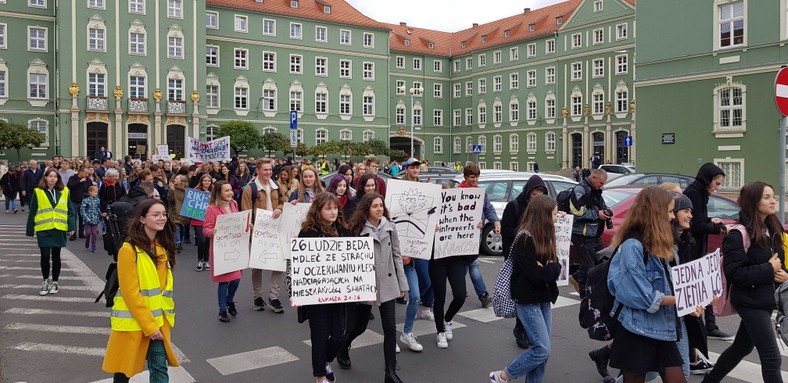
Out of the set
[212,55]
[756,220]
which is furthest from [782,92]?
[212,55]

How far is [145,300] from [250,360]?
225cm

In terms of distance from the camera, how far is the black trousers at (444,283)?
698cm

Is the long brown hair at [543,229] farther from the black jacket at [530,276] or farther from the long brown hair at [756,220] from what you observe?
the long brown hair at [756,220]

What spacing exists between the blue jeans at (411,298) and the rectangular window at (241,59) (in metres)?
56.7

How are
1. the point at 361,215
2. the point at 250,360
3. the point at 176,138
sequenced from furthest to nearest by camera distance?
1. the point at 176,138
2. the point at 250,360
3. the point at 361,215

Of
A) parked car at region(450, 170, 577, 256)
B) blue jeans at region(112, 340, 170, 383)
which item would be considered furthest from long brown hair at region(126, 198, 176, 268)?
parked car at region(450, 170, 577, 256)

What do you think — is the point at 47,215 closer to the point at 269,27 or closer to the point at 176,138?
the point at 176,138

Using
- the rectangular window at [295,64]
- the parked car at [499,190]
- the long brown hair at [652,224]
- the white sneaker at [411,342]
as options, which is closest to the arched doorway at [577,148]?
the rectangular window at [295,64]

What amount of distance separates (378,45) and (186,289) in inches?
2365

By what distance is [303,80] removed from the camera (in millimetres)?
64125

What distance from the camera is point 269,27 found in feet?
204

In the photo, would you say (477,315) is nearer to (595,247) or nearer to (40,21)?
(595,247)

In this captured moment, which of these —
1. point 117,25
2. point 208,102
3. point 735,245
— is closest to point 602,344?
point 735,245

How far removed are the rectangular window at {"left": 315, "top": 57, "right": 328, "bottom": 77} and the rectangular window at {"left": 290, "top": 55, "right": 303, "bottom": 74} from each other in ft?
5.67
